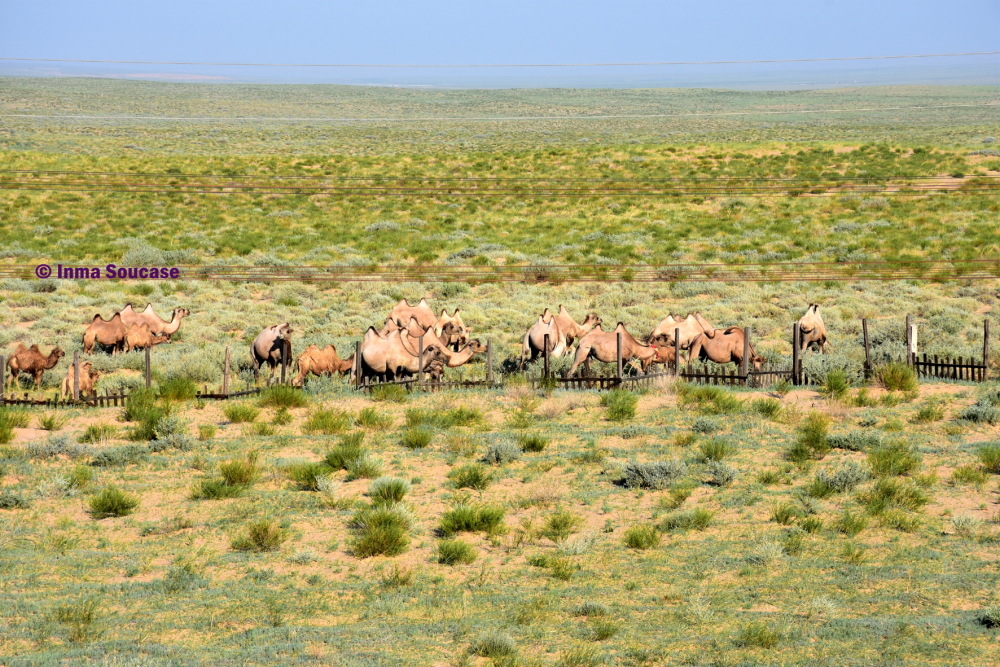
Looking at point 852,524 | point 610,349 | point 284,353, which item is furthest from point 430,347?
point 852,524

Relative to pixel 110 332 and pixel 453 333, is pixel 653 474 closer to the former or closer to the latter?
pixel 453 333

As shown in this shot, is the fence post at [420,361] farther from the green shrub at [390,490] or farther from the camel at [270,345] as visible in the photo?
the green shrub at [390,490]

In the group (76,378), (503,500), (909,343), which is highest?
(909,343)

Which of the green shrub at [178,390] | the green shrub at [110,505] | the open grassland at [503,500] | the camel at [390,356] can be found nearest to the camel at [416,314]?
the open grassland at [503,500]

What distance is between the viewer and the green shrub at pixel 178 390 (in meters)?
16.7

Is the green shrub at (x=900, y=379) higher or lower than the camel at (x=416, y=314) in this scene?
lower

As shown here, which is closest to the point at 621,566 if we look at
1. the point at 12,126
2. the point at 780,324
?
the point at 780,324

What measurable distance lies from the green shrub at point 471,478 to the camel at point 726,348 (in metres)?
8.52

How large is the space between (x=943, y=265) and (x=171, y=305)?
89.9ft

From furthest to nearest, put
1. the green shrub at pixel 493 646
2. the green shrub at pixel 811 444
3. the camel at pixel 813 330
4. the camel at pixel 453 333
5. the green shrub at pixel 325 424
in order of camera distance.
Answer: the camel at pixel 813 330 < the camel at pixel 453 333 < the green shrub at pixel 325 424 < the green shrub at pixel 811 444 < the green shrub at pixel 493 646

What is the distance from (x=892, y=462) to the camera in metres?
12.4

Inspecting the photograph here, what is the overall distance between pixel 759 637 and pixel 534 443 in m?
6.44

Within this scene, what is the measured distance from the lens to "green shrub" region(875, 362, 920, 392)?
17.2 meters

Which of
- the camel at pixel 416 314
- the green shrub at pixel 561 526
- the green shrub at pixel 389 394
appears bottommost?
the green shrub at pixel 561 526
